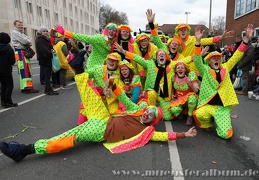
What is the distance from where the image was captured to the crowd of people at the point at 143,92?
3178 millimetres

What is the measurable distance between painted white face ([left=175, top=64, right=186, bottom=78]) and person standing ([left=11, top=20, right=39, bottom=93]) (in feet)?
14.5

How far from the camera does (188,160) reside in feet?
9.64

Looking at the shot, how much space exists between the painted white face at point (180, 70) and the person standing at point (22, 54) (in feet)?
14.5

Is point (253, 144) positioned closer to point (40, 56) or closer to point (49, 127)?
point (49, 127)

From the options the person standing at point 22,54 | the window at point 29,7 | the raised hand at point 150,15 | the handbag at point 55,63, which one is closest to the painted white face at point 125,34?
the raised hand at point 150,15

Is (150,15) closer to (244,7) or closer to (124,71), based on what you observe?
(124,71)

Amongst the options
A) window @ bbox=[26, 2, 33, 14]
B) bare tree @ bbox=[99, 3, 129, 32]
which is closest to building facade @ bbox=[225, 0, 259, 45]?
window @ bbox=[26, 2, 33, 14]

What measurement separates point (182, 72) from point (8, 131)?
324 cm

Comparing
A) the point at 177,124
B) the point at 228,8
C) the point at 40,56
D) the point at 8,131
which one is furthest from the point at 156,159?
the point at 228,8

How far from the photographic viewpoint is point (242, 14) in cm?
1770

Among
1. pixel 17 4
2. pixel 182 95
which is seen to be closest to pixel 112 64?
pixel 182 95

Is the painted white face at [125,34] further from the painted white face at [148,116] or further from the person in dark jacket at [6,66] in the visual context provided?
the person in dark jacket at [6,66]

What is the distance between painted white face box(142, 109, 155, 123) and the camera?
328 cm

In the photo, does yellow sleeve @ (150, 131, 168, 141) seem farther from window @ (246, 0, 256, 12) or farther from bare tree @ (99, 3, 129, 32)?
bare tree @ (99, 3, 129, 32)
